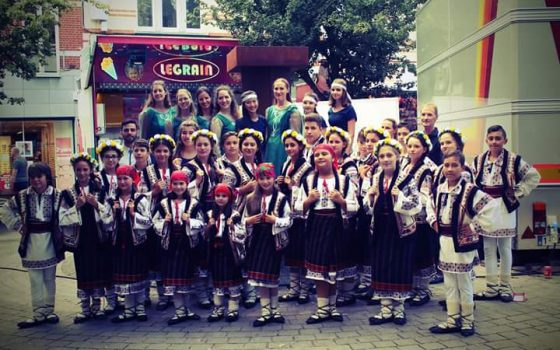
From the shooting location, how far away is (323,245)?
5.65 metres

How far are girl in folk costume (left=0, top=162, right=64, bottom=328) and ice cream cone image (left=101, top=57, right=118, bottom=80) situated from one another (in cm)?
751

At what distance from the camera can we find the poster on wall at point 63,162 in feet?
69.2

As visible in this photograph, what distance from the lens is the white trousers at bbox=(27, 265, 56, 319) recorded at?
606 cm

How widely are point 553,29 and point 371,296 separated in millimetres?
4042

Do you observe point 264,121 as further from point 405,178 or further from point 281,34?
point 281,34

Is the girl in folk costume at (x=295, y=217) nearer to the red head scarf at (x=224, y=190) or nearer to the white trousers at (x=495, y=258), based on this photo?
the red head scarf at (x=224, y=190)

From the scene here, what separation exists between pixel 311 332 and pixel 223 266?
1153 mm

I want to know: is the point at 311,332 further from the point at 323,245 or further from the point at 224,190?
the point at 224,190

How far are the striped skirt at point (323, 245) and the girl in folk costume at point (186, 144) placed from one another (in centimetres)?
200

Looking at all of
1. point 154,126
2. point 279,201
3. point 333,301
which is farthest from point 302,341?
point 154,126

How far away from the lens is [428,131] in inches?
279

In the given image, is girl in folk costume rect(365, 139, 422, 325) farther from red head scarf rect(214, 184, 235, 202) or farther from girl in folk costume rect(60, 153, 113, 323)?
girl in folk costume rect(60, 153, 113, 323)

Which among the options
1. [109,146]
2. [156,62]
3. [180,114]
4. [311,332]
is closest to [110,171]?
[109,146]

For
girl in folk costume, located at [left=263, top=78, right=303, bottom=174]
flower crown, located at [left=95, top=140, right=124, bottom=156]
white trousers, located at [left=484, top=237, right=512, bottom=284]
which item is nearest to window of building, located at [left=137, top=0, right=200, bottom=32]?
girl in folk costume, located at [left=263, top=78, right=303, bottom=174]
